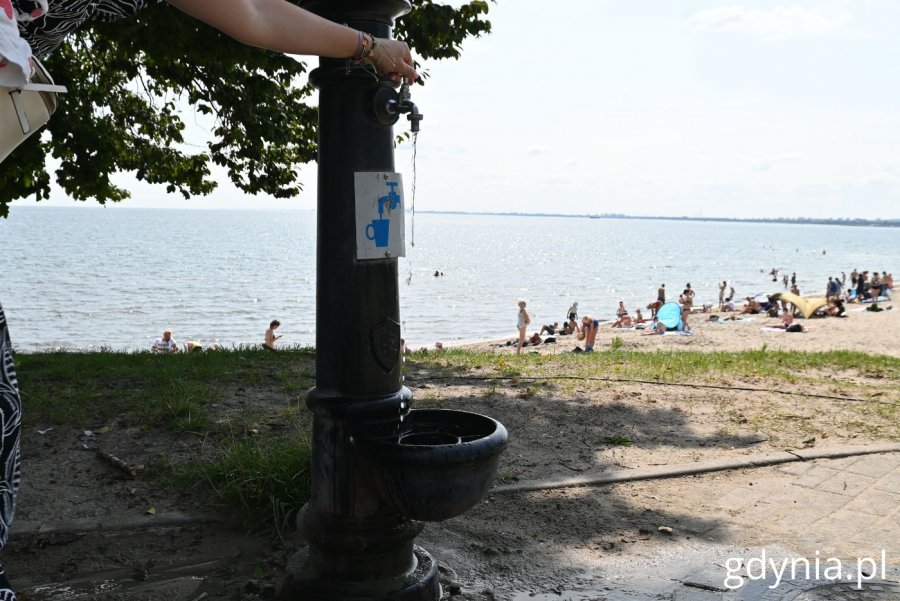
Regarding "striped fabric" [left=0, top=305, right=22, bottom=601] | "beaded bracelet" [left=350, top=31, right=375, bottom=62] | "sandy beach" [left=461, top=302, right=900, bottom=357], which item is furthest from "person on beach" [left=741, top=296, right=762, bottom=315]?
"striped fabric" [left=0, top=305, right=22, bottom=601]

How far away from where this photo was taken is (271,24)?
5.08 feet

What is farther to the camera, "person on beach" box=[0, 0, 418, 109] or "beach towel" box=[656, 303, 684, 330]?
"beach towel" box=[656, 303, 684, 330]

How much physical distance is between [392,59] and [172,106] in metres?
12.6

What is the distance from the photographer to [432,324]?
122ft

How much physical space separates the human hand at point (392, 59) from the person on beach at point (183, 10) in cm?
33

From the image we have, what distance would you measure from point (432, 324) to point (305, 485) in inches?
1306

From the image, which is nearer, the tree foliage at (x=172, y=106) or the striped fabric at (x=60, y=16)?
the striped fabric at (x=60, y=16)

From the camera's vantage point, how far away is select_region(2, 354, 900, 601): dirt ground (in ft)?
11.4

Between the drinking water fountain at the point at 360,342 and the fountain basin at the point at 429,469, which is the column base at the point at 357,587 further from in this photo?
the fountain basin at the point at 429,469

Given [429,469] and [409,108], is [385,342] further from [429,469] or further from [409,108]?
[409,108]

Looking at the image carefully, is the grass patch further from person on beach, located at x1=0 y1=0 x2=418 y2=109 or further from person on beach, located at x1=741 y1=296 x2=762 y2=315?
person on beach, located at x1=741 y1=296 x2=762 y2=315

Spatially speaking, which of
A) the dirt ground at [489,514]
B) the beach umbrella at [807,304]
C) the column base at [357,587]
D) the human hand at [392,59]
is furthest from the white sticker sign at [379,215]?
the beach umbrella at [807,304]

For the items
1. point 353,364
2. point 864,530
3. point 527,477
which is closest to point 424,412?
point 353,364

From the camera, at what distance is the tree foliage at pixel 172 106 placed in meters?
8.56
